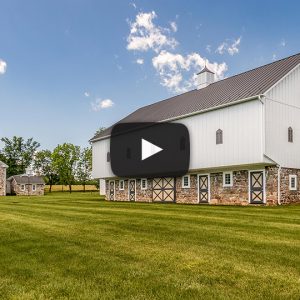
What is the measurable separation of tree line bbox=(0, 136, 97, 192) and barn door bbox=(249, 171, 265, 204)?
63.7 meters

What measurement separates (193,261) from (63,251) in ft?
9.58

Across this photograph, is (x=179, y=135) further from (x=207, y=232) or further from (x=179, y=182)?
(x=207, y=232)

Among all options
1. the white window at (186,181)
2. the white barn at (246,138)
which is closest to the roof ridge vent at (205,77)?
the white barn at (246,138)

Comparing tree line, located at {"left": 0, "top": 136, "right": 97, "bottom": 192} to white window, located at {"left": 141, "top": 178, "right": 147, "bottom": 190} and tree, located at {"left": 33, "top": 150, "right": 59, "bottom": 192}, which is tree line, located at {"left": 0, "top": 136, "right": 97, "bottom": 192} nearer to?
tree, located at {"left": 33, "top": 150, "right": 59, "bottom": 192}

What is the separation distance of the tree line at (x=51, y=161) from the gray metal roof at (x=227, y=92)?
51.3 meters

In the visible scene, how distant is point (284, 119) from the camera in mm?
26031

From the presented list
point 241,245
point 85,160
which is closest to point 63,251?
point 241,245

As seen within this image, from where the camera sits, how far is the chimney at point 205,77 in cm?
3531

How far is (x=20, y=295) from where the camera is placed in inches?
200

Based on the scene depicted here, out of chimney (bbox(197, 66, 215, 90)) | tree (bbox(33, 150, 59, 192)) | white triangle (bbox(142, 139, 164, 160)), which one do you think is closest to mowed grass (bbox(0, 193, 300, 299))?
white triangle (bbox(142, 139, 164, 160))

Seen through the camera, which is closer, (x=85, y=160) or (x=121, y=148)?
(x=121, y=148)

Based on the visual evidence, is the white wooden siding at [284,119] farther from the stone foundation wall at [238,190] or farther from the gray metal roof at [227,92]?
the stone foundation wall at [238,190]

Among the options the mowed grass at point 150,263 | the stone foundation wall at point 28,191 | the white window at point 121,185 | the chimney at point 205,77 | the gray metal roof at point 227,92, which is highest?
the chimney at point 205,77

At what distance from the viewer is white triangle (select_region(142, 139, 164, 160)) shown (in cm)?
3388
